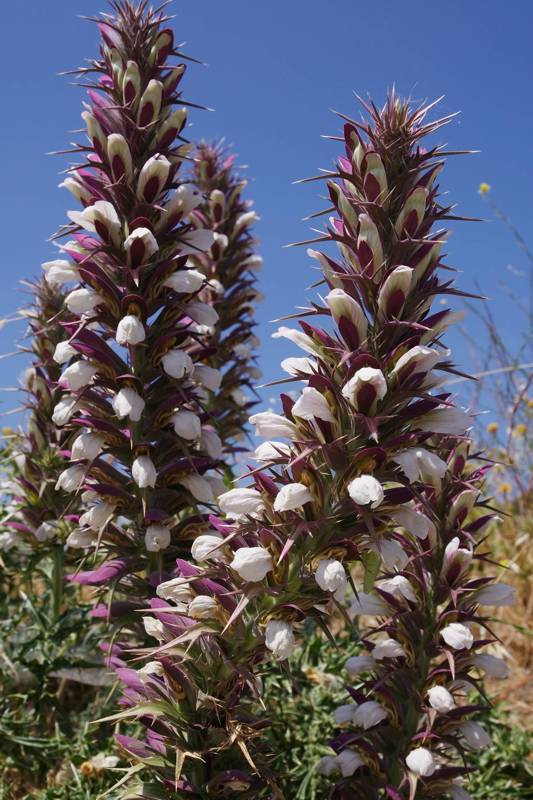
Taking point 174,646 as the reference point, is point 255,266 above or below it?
above

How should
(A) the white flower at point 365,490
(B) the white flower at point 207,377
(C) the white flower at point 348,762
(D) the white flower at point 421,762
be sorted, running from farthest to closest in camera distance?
1. (B) the white flower at point 207,377
2. (C) the white flower at point 348,762
3. (D) the white flower at point 421,762
4. (A) the white flower at point 365,490

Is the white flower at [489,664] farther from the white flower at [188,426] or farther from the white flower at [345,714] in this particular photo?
the white flower at [188,426]

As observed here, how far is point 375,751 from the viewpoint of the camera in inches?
86.0

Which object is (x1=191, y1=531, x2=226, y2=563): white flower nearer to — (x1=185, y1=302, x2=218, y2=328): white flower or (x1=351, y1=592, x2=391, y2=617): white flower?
(x1=351, y1=592, x2=391, y2=617): white flower

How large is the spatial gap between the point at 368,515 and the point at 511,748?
7.35 ft

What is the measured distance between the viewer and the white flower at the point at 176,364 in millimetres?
2242

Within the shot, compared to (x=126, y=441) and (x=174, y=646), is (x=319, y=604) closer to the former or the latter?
(x=174, y=646)

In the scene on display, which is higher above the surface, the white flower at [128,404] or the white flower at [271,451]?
the white flower at [128,404]

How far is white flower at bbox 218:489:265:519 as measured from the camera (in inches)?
66.7

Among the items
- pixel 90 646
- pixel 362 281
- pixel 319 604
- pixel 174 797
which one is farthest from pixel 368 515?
pixel 90 646

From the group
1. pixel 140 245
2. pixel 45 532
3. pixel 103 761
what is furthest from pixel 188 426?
pixel 103 761

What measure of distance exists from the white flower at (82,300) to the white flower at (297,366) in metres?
0.78

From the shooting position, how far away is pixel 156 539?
228cm

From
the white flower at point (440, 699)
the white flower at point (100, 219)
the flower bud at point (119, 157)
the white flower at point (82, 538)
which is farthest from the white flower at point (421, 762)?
the flower bud at point (119, 157)
